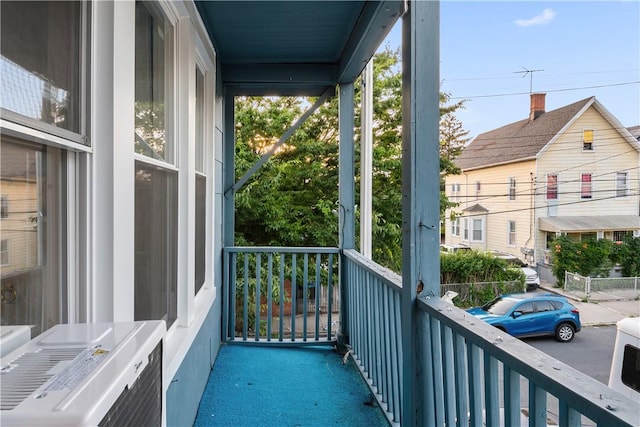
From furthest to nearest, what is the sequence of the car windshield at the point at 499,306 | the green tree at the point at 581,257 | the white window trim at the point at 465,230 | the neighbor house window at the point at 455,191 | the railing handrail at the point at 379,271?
the railing handrail at the point at 379,271
the neighbor house window at the point at 455,191
the white window trim at the point at 465,230
the car windshield at the point at 499,306
the green tree at the point at 581,257

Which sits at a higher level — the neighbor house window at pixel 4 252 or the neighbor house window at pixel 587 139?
the neighbor house window at pixel 587 139

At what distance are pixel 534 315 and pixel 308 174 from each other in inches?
193

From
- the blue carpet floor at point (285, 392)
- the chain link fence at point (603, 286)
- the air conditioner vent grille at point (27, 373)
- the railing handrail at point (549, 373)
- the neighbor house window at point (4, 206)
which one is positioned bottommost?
the blue carpet floor at point (285, 392)

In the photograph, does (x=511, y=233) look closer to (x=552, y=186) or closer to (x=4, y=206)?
(x=552, y=186)

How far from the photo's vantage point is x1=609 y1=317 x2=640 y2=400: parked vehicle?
0.67 m

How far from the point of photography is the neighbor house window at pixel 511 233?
946mm

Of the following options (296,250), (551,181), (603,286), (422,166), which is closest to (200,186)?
(296,250)

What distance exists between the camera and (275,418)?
2.35 metres

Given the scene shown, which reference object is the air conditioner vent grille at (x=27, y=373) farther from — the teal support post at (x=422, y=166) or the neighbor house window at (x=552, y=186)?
the teal support post at (x=422, y=166)

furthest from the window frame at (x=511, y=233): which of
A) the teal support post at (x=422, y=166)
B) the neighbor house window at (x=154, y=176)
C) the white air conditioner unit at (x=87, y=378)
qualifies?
the neighbor house window at (x=154, y=176)

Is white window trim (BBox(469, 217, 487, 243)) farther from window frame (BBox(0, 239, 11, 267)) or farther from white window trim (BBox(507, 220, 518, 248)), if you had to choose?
window frame (BBox(0, 239, 11, 267))

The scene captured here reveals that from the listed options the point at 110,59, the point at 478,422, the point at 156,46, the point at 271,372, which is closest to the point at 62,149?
the point at 110,59

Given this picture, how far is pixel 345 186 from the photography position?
3.44 meters

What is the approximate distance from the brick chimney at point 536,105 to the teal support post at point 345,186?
8.23 feet
